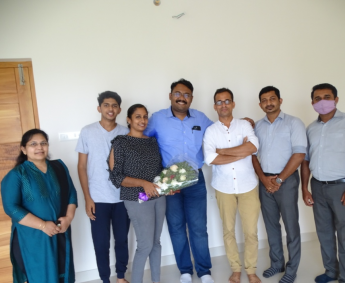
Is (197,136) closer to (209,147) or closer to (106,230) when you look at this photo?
(209,147)

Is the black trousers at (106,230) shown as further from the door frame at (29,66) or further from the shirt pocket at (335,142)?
the shirt pocket at (335,142)

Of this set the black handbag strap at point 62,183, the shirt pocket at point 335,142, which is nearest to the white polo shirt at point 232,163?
the shirt pocket at point 335,142

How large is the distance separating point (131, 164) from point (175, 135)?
55cm

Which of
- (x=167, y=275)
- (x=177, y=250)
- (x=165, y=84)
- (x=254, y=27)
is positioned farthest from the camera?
(x=254, y=27)

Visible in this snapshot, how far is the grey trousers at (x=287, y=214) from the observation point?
85.4 inches

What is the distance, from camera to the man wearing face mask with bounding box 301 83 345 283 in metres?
2.03

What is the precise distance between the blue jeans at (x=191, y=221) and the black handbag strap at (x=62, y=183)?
906 mm

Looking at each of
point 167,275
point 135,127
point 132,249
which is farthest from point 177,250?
point 135,127

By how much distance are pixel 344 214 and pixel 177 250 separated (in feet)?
5.05

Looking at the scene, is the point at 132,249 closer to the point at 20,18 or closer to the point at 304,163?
the point at 304,163

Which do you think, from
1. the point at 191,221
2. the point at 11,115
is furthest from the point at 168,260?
the point at 11,115

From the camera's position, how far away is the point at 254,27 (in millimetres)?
2908

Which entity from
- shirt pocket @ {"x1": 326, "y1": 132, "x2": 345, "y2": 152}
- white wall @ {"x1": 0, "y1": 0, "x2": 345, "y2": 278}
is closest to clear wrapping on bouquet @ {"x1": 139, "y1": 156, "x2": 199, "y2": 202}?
white wall @ {"x1": 0, "y1": 0, "x2": 345, "y2": 278}

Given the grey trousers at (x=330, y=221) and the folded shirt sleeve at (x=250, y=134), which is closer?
the grey trousers at (x=330, y=221)
